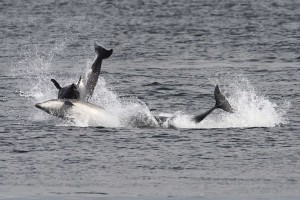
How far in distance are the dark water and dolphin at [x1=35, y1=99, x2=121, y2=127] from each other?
26 cm

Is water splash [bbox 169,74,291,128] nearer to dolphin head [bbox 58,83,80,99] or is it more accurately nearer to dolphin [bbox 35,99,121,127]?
dolphin [bbox 35,99,121,127]

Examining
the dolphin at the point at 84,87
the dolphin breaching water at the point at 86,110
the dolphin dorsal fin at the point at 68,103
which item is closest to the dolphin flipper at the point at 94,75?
the dolphin at the point at 84,87

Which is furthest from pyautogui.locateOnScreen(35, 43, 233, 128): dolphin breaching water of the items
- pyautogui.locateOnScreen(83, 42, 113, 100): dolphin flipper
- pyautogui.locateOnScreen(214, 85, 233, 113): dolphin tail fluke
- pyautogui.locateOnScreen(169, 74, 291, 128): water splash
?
pyautogui.locateOnScreen(83, 42, 113, 100): dolphin flipper

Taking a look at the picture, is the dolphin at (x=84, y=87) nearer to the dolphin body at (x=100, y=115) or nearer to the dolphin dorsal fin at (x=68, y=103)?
the dolphin body at (x=100, y=115)

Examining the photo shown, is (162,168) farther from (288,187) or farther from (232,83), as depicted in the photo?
(232,83)

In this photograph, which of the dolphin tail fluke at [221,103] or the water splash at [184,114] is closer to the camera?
the dolphin tail fluke at [221,103]

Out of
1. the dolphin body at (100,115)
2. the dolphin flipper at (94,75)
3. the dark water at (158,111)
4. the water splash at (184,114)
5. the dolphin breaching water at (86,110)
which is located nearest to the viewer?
the dark water at (158,111)

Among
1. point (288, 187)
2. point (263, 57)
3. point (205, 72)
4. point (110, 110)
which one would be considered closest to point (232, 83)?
point (205, 72)

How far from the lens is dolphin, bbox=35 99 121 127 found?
89.5 feet

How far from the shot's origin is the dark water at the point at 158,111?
823 inches

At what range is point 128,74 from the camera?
39.7 meters

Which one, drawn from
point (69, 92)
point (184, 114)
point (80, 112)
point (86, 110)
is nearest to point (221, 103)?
point (184, 114)

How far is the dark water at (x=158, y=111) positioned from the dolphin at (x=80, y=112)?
0.86 feet

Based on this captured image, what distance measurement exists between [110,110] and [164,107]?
2999mm
